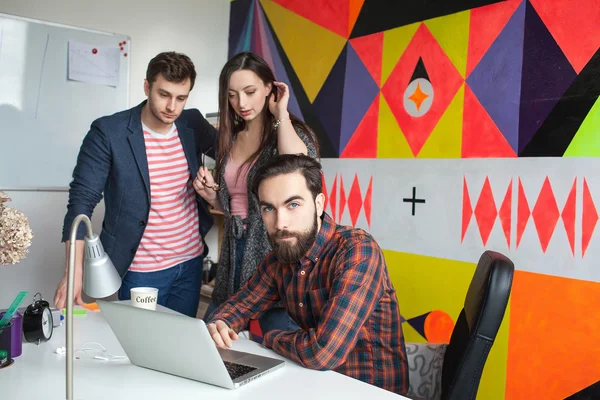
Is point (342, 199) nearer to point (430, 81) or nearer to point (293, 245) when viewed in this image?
point (430, 81)

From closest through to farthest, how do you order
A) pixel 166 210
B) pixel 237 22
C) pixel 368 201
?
pixel 166 210, pixel 368 201, pixel 237 22

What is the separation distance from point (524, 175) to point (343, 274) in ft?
3.73

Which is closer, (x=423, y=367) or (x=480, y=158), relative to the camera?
(x=423, y=367)

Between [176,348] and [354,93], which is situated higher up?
[354,93]

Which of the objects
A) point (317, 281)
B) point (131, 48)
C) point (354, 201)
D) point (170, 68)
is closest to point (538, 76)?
point (354, 201)

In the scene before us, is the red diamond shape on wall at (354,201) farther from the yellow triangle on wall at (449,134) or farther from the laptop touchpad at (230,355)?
the laptop touchpad at (230,355)

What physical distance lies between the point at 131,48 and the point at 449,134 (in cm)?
225

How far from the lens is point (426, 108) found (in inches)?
102

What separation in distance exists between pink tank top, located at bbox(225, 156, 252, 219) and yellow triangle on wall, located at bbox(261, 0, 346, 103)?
4.31 feet

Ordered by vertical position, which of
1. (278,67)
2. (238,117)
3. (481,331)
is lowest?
(481,331)

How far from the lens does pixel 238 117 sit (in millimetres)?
2107

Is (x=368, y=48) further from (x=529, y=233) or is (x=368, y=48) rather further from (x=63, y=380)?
(x=63, y=380)

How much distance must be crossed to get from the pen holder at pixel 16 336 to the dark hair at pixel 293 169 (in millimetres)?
706

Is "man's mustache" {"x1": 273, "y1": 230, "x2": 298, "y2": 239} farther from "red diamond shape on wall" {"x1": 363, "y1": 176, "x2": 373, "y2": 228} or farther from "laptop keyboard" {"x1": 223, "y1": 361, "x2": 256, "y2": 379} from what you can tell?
"red diamond shape on wall" {"x1": 363, "y1": 176, "x2": 373, "y2": 228}
